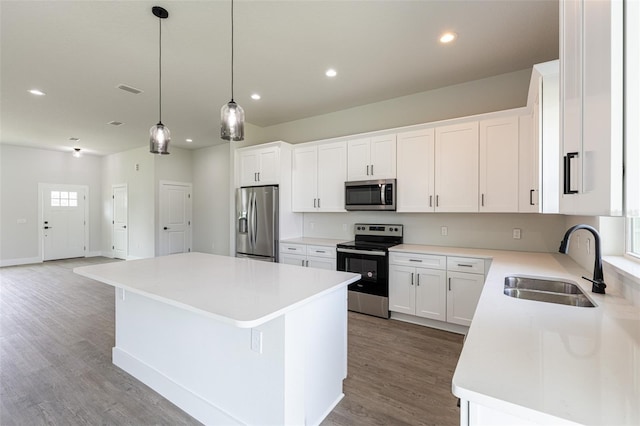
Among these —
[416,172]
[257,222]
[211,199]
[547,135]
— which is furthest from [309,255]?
[211,199]

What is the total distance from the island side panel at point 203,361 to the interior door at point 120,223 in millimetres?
6265

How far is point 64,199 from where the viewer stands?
7.59 meters

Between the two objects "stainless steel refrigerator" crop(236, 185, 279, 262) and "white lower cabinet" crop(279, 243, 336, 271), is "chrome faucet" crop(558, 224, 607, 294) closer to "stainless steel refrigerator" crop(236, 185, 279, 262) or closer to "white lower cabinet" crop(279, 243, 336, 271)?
"white lower cabinet" crop(279, 243, 336, 271)

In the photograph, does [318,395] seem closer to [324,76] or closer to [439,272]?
[439,272]

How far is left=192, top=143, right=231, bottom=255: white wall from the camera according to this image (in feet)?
22.3

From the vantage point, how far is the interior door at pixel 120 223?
24.8 ft

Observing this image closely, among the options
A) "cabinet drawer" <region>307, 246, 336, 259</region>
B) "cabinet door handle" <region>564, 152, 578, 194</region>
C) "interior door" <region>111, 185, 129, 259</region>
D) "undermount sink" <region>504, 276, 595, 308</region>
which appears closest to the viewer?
"cabinet door handle" <region>564, 152, 578, 194</region>

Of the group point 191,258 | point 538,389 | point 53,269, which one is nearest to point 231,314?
point 538,389

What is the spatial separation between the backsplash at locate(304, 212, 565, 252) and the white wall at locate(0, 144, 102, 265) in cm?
797

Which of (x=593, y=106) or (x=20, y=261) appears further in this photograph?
(x=20, y=261)

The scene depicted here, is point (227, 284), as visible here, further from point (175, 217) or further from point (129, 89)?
point (175, 217)

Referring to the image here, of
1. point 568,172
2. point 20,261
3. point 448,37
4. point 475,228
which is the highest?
→ point 448,37

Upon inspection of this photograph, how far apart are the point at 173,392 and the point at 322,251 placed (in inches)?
90.9

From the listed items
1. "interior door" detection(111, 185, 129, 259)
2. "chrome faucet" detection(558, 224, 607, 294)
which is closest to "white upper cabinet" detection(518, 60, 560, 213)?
"chrome faucet" detection(558, 224, 607, 294)
